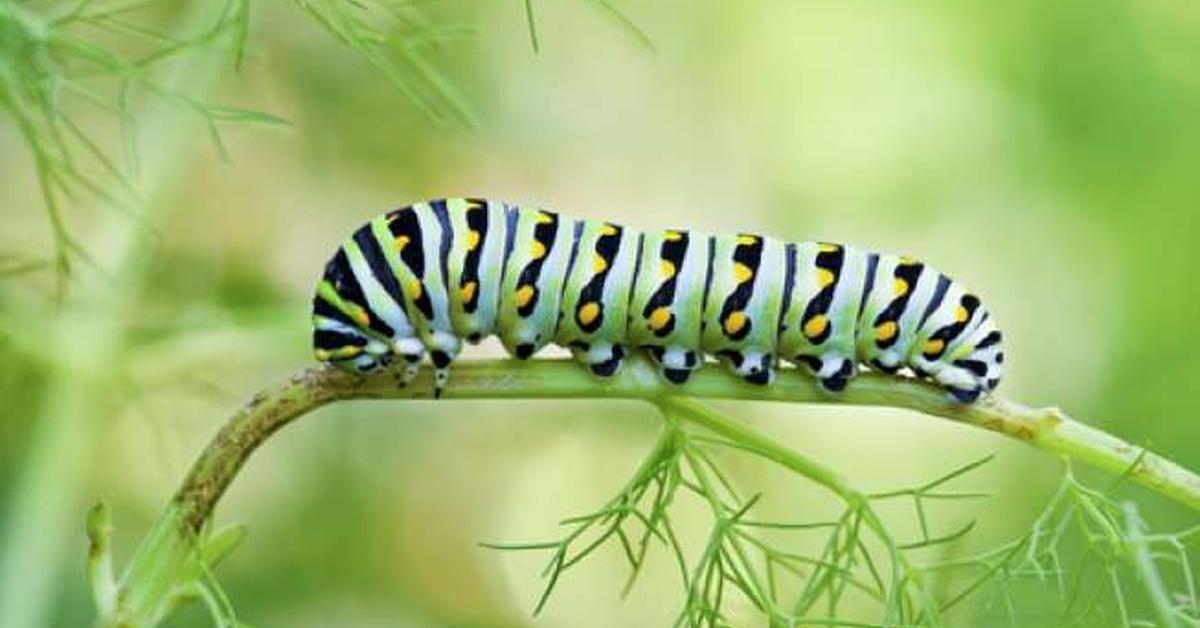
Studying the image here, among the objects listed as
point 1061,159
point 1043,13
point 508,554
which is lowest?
point 508,554

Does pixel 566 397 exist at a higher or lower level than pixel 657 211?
lower

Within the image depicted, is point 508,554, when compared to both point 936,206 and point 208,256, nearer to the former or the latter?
point 208,256

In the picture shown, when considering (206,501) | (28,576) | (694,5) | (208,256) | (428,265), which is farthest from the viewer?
(694,5)

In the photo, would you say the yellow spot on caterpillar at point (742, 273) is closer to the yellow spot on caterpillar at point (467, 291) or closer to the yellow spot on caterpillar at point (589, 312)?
the yellow spot on caterpillar at point (589, 312)

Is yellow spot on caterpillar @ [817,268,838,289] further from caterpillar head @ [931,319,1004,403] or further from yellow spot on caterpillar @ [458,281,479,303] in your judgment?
yellow spot on caterpillar @ [458,281,479,303]

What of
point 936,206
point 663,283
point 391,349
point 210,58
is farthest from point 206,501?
point 936,206

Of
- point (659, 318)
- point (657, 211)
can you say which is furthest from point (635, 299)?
point (657, 211)

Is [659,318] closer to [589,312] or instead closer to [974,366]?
[589,312]
